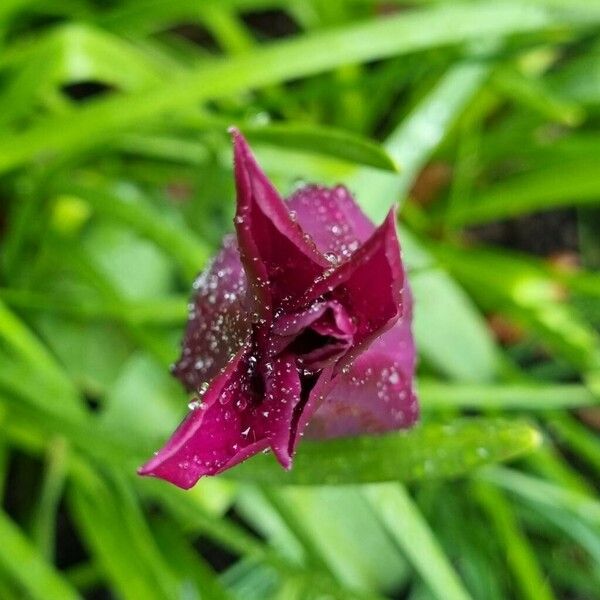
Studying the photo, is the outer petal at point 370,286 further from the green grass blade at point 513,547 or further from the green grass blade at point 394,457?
the green grass blade at point 513,547

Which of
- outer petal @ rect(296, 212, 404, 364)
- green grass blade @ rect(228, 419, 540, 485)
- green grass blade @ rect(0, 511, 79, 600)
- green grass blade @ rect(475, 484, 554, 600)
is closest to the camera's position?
outer petal @ rect(296, 212, 404, 364)

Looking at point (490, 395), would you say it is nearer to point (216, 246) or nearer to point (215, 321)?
point (216, 246)

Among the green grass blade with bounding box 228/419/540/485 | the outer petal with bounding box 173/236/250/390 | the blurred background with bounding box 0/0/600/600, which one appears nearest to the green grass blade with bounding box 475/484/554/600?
the blurred background with bounding box 0/0/600/600

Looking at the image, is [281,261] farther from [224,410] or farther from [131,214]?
[131,214]

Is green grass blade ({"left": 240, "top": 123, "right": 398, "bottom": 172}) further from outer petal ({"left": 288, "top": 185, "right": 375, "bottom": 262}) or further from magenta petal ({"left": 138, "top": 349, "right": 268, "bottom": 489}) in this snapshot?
magenta petal ({"left": 138, "top": 349, "right": 268, "bottom": 489})

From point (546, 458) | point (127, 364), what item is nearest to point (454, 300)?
point (546, 458)

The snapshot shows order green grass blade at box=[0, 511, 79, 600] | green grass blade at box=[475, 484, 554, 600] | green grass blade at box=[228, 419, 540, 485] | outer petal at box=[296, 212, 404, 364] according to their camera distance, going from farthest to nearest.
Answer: green grass blade at box=[475, 484, 554, 600] < green grass blade at box=[0, 511, 79, 600] < green grass blade at box=[228, 419, 540, 485] < outer petal at box=[296, 212, 404, 364]

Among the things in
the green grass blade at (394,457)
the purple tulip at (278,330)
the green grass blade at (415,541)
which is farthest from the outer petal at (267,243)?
the green grass blade at (415,541)
